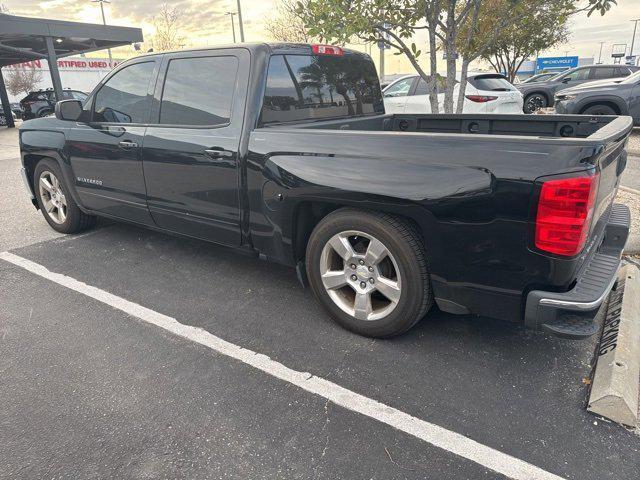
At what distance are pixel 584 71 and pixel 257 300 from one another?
1783cm

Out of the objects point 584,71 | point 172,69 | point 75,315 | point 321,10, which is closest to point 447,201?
point 172,69

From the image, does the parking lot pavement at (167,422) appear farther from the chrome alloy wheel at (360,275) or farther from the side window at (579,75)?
the side window at (579,75)

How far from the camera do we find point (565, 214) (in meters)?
2.12

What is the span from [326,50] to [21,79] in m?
47.7

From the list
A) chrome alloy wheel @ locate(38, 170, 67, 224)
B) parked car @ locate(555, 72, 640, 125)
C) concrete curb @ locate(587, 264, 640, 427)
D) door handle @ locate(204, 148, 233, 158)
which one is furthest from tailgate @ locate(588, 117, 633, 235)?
parked car @ locate(555, 72, 640, 125)

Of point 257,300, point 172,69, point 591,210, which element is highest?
point 172,69

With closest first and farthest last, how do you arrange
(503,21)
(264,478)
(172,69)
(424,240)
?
(264,478), (424,240), (172,69), (503,21)

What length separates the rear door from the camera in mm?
3289

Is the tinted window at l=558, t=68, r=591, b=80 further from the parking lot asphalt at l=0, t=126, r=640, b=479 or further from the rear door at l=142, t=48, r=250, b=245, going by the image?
the rear door at l=142, t=48, r=250, b=245

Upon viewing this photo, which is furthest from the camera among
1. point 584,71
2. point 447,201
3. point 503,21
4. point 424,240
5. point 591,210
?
point 584,71

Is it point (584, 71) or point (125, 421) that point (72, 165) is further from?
point (584, 71)

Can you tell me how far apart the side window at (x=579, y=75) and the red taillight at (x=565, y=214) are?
1753cm

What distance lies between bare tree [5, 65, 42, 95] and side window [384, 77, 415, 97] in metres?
41.8

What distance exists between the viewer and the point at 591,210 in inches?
86.6
